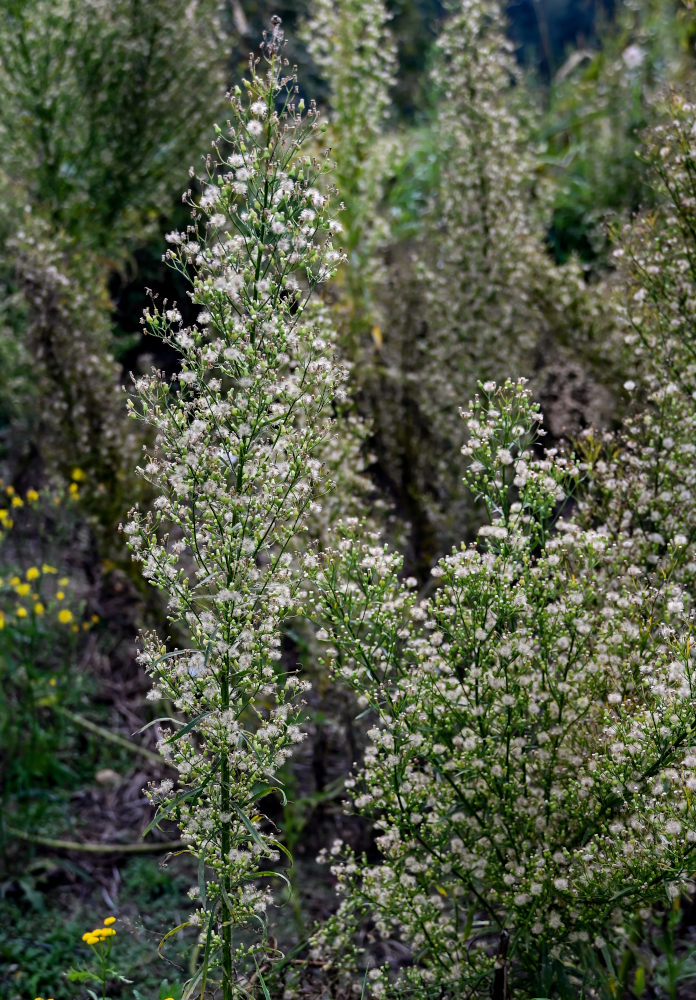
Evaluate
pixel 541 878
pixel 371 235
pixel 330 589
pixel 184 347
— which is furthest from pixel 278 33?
pixel 371 235

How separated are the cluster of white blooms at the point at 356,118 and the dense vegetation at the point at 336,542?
0.02 m

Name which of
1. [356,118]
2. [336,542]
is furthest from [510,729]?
[356,118]

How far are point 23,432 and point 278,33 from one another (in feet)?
14.3

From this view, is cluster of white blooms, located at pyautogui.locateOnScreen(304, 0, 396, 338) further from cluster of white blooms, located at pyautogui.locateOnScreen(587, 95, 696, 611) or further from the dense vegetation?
cluster of white blooms, located at pyautogui.locateOnScreen(587, 95, 696, 611)

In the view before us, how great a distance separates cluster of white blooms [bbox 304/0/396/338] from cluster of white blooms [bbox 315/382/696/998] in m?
2.65

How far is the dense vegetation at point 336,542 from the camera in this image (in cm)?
193

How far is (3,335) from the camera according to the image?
560 cm

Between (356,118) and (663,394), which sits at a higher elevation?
(356,118)

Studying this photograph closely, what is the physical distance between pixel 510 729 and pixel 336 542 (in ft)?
2.59

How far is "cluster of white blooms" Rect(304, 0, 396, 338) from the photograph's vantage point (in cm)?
470

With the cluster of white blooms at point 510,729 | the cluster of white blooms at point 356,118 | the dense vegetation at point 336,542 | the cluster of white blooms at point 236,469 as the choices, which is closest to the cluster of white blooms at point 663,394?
the dense vegetation at point 336,542

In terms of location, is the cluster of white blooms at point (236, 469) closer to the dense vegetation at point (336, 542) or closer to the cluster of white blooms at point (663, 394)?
the dense vegetation at point (336, 542)

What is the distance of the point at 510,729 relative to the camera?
217 cm

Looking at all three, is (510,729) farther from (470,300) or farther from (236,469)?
(470,300)
